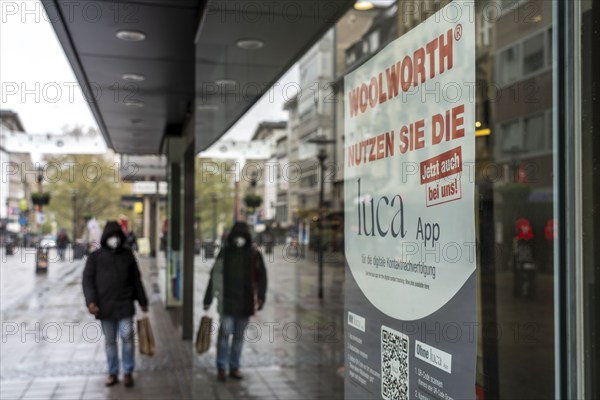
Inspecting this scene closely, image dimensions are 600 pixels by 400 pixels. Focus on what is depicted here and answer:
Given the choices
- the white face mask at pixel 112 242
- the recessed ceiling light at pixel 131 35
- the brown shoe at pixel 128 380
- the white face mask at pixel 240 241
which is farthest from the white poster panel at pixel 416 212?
the white face mask at pixel 112 242

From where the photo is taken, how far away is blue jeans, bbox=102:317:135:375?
21.2ft

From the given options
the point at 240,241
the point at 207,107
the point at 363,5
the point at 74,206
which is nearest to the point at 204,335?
the point at 240,241

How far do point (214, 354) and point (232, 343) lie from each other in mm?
198

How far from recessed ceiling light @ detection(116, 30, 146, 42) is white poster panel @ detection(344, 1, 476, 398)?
3765mm

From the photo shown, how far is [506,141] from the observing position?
543 centimetres

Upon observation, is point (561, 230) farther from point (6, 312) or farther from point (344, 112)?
point (6, 312)

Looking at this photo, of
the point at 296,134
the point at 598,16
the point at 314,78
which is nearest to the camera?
the point at 598,16

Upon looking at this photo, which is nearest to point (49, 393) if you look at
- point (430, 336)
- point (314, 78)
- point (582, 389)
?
point (314, 78)

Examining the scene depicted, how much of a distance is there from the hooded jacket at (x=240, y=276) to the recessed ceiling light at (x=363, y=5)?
2004mm

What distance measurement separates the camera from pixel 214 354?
549 cm

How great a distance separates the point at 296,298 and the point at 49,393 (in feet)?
8.04

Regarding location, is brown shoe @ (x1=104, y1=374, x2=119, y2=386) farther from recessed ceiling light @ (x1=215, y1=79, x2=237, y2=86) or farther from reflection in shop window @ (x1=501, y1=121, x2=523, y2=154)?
reflection in shop window @ (x1=501, y1=121, x2=523, y2=154)

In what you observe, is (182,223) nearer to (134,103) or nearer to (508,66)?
(134,103)

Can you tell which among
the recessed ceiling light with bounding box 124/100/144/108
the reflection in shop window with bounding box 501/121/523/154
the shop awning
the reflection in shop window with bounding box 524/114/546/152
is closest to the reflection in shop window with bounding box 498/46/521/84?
the reflection in shop window with bounding box 524/114/546/152
